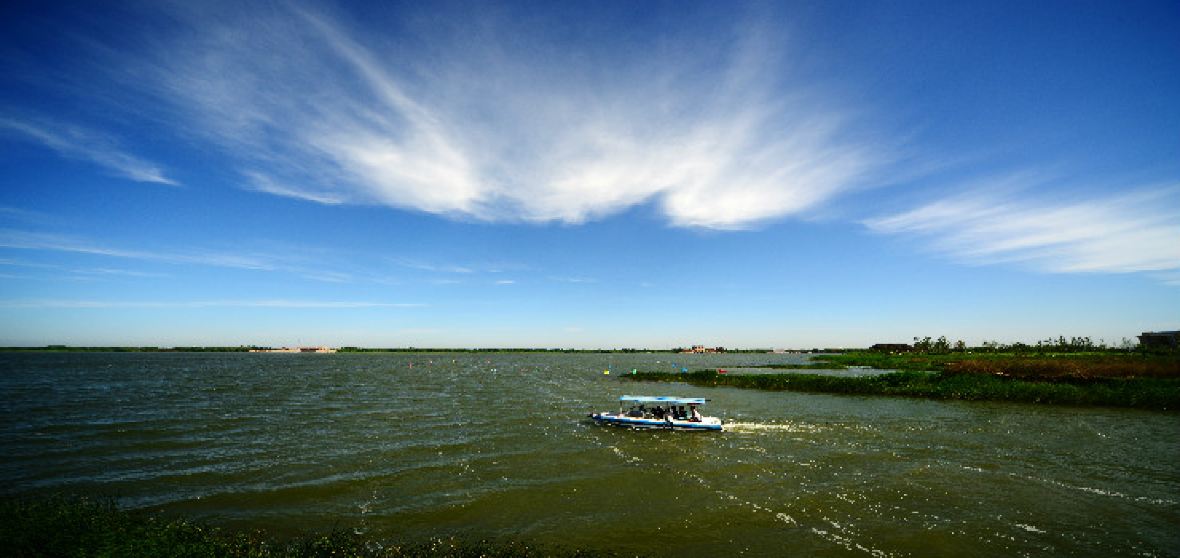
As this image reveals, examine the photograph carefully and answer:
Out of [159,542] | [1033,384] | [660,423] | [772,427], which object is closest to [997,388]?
[1033,384]

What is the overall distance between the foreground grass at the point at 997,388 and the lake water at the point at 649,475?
11.5 feet

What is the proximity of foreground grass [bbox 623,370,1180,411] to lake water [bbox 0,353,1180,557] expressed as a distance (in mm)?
3517

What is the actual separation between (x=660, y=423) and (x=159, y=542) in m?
29.5

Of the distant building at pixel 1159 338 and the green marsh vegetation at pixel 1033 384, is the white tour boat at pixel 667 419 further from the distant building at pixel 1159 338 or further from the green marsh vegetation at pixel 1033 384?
the distant building at pixel 1159 338

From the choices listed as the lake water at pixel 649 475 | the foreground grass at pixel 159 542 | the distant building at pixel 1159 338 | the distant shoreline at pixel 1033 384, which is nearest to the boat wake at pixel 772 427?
the lake water at pixel 649 475

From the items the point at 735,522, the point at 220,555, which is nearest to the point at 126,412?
the point at 220,555

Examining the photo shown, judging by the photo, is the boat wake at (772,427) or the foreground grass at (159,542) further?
the boat wake at (772,427)

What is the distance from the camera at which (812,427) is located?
3700cm

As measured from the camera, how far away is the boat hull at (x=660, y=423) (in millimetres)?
36031

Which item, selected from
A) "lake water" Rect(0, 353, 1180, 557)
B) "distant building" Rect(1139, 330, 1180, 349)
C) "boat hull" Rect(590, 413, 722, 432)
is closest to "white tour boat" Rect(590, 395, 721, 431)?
"boat hull" Rect(590, 413, 722, 432)

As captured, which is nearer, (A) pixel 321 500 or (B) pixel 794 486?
(A) pixel 321 500

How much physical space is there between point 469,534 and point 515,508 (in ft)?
10.00

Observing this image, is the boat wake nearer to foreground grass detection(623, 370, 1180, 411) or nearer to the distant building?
foreground grass detection(623, 370, 1180, 411)

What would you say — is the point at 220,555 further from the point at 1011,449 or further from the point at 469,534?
the point at 1011,449
